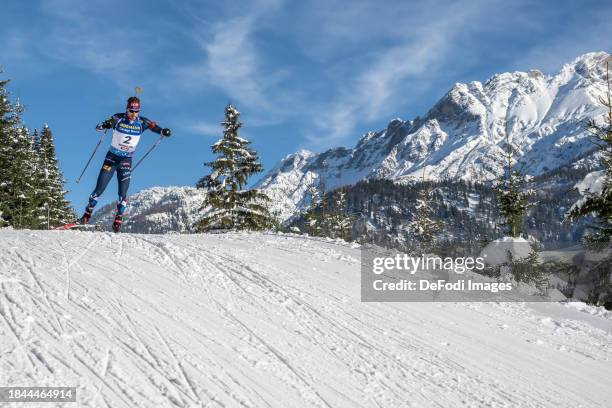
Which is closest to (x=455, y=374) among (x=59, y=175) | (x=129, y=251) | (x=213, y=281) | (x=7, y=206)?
(x=213, y=281)

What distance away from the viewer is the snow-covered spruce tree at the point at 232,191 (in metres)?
27.7

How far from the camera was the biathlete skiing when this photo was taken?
490 inches

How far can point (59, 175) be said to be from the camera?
3872 cm

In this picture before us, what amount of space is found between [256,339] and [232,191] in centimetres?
2293

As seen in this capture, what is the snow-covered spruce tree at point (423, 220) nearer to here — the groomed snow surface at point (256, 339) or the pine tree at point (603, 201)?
the pine tree at point (603, 201)

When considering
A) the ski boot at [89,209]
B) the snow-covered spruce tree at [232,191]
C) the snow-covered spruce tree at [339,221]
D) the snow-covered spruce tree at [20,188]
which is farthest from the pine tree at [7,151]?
the snow-covered spruce tree at [339,221]

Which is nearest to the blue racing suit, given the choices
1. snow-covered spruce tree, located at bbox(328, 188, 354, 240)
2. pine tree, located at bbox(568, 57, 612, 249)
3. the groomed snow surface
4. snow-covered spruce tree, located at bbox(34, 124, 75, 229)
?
the groomed snow surface

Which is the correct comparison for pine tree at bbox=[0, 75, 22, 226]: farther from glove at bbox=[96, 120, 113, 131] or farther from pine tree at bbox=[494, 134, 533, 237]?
pine tree at bbox=[494, 134, 533, 237]

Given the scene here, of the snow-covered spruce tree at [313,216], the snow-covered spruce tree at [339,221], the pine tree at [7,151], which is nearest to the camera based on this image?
the pine tree at [7,151]

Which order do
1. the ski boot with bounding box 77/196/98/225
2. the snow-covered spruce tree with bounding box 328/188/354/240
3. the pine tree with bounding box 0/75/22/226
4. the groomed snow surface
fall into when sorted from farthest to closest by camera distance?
1. the snow-covered spruce tree with bounding box 328/188/354/240
2. the pine tree with bounding box 0/75/22/226
3. the ski boot with bounding box 77/196/98/225
4. the groomed snow surface

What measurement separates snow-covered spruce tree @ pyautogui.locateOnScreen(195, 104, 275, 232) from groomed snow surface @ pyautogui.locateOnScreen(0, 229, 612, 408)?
716 inches

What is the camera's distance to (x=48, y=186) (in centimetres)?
3269

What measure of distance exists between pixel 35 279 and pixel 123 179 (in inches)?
253

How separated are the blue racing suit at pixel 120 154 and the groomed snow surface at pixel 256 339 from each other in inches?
130
